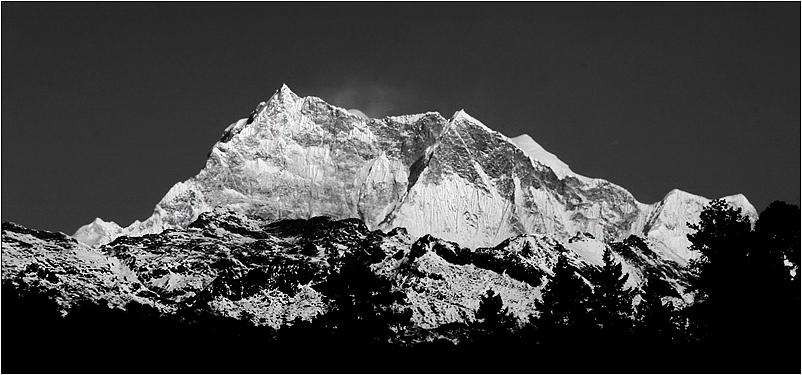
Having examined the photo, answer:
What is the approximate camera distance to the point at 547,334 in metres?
97.6

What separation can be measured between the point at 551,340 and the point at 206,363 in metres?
26.4

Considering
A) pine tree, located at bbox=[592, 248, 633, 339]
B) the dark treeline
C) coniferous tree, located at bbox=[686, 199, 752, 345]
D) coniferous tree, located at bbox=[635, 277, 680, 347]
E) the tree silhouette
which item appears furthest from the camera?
pine tree, located at bbox=[592, 248, 633, 339]

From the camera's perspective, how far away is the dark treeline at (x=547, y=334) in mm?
70875

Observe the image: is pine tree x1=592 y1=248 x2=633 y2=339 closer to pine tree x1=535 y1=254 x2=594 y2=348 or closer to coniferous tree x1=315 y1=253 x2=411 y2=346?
pine tree x1=535 y1=254 x2=594 y2=348

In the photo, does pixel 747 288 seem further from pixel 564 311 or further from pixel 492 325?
pixel 492 325

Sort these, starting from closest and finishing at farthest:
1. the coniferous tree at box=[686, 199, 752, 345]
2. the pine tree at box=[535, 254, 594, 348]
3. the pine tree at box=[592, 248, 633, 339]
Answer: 1. the coniferous tree at box=[686, 199, 752, 345]
2. the pine tree at box=[535, 254, 594, 348]
3. the pine tree at box=[592, 248, 633, 339]

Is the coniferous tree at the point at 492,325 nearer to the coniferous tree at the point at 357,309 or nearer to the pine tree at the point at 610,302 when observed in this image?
the pine tree at the point at 610,302

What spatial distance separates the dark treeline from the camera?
70.9 meters

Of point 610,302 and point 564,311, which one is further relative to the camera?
point 564,311

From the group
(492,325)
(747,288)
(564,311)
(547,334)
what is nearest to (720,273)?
(747,288)

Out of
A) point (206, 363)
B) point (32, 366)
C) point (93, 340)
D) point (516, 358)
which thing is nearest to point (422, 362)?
point (516, 358)

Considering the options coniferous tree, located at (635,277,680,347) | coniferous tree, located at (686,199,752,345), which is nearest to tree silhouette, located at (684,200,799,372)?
coniferous tree, located at (686,199,752,345)

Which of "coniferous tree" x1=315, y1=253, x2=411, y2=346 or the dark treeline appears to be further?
"coniferous tree" x1=315, y1=253, x2=411, y2=346

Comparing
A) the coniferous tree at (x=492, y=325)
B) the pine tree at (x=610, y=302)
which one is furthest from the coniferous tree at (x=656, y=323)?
the coniferous tree at (x=492, y=325)
